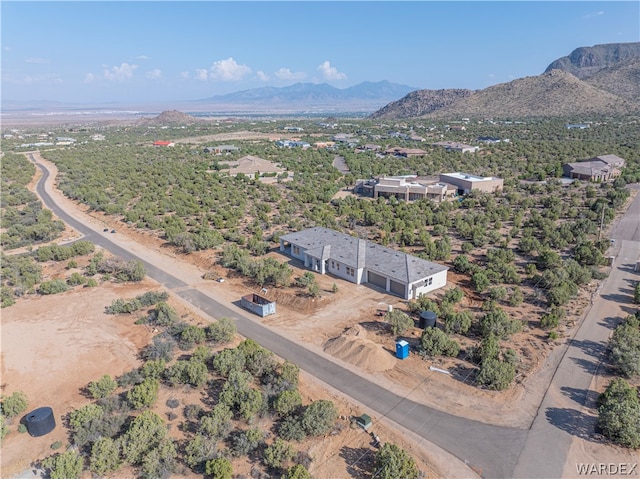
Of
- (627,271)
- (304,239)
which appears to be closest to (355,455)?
(304,239)

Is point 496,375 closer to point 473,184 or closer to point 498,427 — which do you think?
point 498,427

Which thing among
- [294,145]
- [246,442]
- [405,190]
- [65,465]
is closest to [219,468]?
[246,442]

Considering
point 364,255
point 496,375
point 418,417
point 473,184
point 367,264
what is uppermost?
point 473,184

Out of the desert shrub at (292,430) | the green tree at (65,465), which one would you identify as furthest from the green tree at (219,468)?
the green tree at (65,465)

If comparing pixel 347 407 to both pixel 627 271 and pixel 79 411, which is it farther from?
pixel 627 271

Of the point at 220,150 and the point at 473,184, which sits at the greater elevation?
the point at 220,150

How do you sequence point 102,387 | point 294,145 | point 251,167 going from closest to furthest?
point 102,387, point 251,167, point 294,145

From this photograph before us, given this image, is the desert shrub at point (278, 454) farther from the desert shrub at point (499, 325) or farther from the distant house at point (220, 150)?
the distant house at point (220, 150)

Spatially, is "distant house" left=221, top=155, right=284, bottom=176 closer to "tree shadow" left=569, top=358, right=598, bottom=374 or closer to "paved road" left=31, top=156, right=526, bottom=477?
"paved road" left=31, top=156, right=526, bottom=477
